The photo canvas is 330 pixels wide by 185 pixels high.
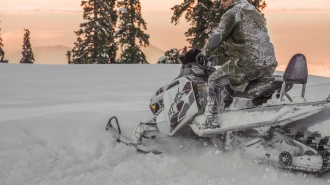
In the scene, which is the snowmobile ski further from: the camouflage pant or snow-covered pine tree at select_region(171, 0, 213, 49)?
snow-covered pine tree at select_region(171, 0, 213, 49)

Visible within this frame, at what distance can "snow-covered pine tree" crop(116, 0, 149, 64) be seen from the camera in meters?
31.5

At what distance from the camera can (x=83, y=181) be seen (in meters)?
3.84

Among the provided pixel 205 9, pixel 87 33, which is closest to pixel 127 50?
pixel 87 33

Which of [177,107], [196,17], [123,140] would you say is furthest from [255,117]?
[196,17]

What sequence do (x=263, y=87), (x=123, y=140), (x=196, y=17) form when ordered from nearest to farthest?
(x=263, y=87), (x=123, y=140), (x=196, y=17)

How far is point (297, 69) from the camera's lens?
11.6 feet

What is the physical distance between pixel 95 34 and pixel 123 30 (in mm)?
3426

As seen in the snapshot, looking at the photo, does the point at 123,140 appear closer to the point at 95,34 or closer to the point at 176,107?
the point at 176,107

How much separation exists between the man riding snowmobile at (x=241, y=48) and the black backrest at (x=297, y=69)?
0.45m

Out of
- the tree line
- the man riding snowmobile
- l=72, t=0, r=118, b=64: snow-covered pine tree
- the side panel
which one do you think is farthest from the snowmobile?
l=72, t=0, r=118, b=64: snow-covered pine tree

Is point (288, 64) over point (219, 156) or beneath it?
over

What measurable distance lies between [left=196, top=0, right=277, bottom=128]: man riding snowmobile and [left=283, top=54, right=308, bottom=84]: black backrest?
1.49ft

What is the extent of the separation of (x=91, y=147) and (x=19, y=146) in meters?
0.89

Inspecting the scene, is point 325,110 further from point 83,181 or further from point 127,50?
point 127,50
